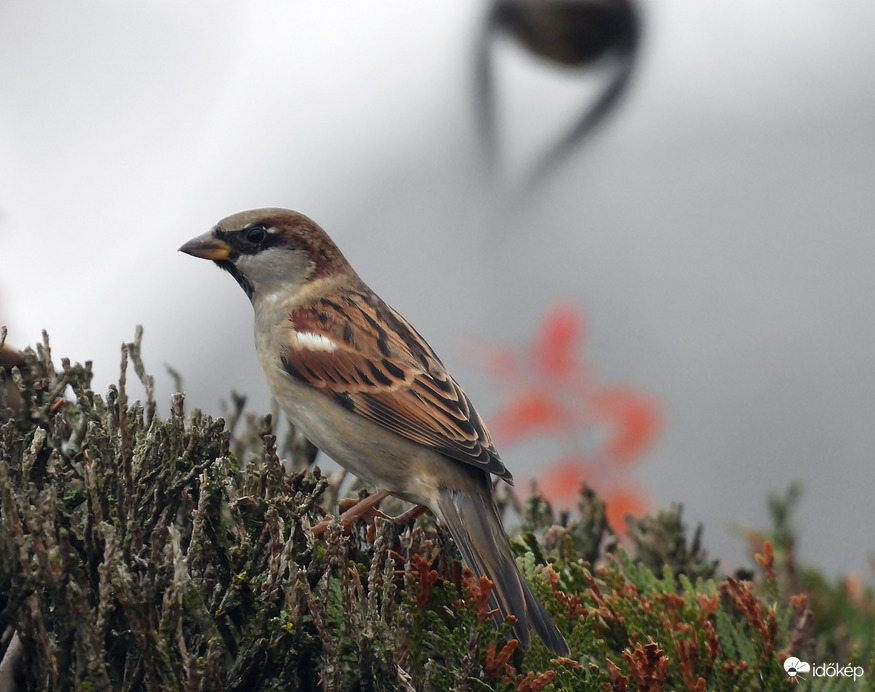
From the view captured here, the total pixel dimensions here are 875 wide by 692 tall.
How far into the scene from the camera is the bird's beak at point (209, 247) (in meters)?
2.66

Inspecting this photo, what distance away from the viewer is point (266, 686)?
1751mm

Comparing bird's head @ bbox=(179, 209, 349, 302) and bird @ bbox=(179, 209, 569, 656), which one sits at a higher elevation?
bird's head @ bbox=(179, 209, 349, 302)

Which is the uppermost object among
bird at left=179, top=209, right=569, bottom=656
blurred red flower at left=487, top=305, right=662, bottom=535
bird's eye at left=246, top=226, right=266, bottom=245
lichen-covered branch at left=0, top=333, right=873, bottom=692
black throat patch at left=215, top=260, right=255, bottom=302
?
blurred red flower at left=487, top=305, right=662, bottom=535

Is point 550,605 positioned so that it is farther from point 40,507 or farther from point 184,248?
point 184,248

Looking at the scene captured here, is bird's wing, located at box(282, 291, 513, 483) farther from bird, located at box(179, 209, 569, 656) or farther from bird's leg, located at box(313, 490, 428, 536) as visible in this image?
bird's leg, located at box(313, 490, 428, 536)

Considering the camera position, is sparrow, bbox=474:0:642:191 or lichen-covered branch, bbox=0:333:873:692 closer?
lichen-covered branch, bbox=0:333:873:692

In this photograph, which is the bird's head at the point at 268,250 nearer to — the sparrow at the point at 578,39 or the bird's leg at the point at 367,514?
the bird's leg at the point at 367,514

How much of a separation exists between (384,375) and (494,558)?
2.25ft

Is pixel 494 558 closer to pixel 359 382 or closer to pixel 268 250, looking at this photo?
pixel 359 382

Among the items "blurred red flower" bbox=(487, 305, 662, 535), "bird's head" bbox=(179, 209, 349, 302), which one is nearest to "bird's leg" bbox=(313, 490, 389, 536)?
"bird's head" bbox=(179, 209, 349, 302)

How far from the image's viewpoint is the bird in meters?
2.37

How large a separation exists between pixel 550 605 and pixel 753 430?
3.83 meters

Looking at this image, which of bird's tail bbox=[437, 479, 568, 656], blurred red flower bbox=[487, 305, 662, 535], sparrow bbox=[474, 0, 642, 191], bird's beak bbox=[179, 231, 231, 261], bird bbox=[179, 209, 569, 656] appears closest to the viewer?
bird's tail bbox=[437, 479, 568, 656]

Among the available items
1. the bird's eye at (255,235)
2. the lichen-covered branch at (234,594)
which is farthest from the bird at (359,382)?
the lichen-covered branch at (234,594)
